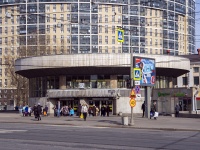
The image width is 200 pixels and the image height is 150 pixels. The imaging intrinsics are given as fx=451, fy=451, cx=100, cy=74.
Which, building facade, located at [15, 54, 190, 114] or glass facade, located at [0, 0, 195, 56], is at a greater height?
glass facade, located at [0, 0, 195, 56]

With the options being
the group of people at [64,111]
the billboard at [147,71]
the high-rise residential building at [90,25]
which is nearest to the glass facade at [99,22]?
the high-rise residential building at [90,25]

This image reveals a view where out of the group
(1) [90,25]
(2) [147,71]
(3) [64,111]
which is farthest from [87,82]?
(1) [90,25]

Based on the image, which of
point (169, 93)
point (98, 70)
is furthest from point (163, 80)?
point (98, 70)

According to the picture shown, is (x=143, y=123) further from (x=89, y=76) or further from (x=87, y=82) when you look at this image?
(x=89, y=76)

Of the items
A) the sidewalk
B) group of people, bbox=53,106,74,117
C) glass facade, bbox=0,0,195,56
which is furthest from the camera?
glass facade, bbox=0,0,195,56

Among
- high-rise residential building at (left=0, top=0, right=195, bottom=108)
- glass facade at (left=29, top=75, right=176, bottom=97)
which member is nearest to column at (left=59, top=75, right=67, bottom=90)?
glass facade at (left=29, top=75, right=176, bottom=97)

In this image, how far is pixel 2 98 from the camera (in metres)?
135

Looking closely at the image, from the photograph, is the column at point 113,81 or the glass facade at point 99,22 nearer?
the column at point 113,81

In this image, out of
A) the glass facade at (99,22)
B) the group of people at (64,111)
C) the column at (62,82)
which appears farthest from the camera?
the glass facade at (99,22)

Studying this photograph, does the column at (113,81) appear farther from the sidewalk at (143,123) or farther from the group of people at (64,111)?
the sidewalk at (143,123)

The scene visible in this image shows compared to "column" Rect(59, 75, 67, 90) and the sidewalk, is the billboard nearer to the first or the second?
the sidewalk

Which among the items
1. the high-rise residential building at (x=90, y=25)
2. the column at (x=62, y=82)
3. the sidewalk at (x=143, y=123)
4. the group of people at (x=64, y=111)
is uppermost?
the high-rise residential building at (x=90, y=25)

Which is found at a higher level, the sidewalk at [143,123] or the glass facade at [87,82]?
the glass facade at [87,82]

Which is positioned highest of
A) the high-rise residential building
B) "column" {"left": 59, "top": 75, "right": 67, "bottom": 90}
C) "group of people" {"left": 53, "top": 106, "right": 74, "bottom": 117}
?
the high-rise residential building
